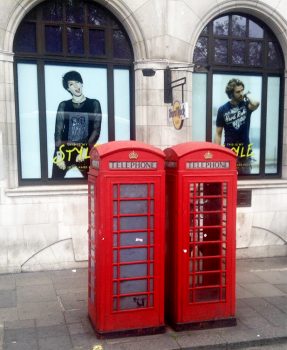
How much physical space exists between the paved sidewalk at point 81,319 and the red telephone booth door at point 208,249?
1.05 feet

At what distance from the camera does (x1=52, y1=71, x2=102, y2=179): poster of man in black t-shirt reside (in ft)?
23.9

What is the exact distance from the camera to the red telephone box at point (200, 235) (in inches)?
179

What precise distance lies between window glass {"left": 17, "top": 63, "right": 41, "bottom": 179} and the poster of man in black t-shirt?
37 cm

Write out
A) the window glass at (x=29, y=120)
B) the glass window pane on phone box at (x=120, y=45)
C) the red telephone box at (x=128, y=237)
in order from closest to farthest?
the red telephone box at (x=128, y=237) → the window glass at (x=29, y=120) → the glass window pane on phone box at (x=120, y=45)

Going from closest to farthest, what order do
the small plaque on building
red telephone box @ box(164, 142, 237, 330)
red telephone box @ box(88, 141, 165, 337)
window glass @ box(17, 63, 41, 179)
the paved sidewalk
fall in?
red telephone box @ box(88, 141, 165, 337), the paved sidewalk, red telephone box @ box(164, 142, 237, 330), window glass @ box(17, 63, 41, 179), the small plaque on building

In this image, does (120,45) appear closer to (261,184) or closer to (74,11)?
(74,11)

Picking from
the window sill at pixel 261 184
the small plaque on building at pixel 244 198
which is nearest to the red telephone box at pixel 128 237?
the small plaque on building at pixel 244 198

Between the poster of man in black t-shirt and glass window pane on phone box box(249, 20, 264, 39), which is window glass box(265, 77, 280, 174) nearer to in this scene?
glass window pane on phone box box(249, 20, 264, 39)

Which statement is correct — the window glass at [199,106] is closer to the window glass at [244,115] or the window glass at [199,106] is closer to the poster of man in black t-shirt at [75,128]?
the window glass at [244,115]

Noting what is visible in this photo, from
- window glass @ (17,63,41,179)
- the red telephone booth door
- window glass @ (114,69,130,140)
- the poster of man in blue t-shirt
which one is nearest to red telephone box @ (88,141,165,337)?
the red telephone booth door

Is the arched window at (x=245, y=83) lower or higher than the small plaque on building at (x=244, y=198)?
higher

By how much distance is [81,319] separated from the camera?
5.05 metres

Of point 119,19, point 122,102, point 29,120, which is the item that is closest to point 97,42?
point 119,19

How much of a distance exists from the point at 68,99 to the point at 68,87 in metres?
0.22
